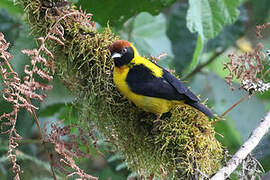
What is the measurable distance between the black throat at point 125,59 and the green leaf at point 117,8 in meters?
0.43

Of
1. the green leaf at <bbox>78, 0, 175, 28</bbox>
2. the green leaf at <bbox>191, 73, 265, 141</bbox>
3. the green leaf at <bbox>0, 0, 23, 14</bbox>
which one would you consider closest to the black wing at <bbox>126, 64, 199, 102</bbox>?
the green leaf at <bbox>78, 0, 175, 28</bbox>

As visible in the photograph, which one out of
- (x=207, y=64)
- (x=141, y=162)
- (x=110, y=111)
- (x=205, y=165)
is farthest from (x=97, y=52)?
(x=207, y=64)

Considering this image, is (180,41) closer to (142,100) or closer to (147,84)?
(147,84)

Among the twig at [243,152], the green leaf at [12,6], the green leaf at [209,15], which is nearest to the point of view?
the twig at [243,152]

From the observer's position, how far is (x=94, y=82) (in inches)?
78.2

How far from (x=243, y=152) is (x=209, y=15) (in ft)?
3.13

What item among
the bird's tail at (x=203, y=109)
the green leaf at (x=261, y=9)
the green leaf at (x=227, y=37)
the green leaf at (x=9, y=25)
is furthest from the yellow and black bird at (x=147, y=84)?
the green leaf at (x=261, y=9)

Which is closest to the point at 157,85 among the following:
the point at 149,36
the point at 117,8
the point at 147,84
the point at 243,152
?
the point at 147,84

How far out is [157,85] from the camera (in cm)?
204

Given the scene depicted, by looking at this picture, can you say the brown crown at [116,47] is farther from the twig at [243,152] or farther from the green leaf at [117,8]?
the twig at [243,152]

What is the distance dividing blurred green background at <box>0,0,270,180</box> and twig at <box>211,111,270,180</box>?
0.20 meters

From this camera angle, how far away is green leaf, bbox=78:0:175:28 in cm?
243

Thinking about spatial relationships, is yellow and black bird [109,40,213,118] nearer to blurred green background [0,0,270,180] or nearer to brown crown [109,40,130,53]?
brown crown [109,40,130,53]

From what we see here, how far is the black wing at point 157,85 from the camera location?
1.97 m
